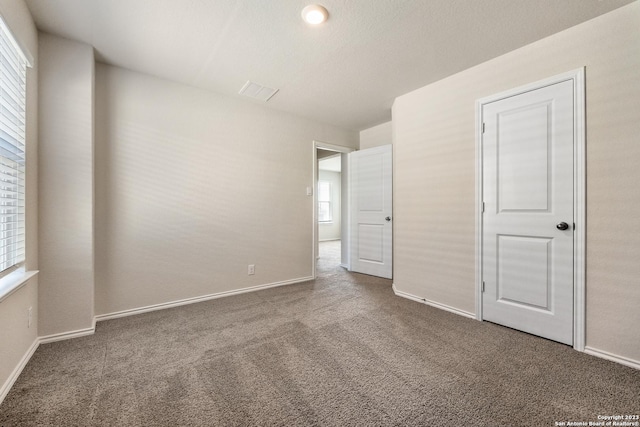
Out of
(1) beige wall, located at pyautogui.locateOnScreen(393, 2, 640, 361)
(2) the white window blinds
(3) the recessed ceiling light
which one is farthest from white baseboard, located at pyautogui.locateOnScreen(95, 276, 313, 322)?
(3) the recessed ceiling light

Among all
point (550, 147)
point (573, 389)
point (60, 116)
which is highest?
point (60, 116)

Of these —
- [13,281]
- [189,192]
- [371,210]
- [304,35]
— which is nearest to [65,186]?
[13,281]

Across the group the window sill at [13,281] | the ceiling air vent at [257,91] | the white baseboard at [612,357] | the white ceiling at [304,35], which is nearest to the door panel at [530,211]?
the white baseboard at [612,357]

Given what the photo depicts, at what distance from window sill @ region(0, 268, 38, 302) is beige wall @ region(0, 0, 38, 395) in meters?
0.05

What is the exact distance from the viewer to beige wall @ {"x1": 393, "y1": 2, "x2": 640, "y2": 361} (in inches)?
71.2

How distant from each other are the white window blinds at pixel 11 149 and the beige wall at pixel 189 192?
0.72 metres

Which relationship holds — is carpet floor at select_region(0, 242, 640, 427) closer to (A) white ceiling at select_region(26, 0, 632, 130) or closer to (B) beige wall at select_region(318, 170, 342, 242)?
(A) white ceiling at select_region(26, 0, 632, 130)

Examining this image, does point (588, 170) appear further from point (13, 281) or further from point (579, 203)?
point (13, 281)

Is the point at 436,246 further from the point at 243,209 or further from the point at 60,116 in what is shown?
the point at 60,116

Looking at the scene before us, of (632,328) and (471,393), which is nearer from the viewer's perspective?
(471,393)

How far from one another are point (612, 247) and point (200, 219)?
3.64 metres

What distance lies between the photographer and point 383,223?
13.4 ft

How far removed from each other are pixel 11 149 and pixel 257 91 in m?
2.13

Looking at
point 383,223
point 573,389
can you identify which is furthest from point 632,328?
point 383,223
